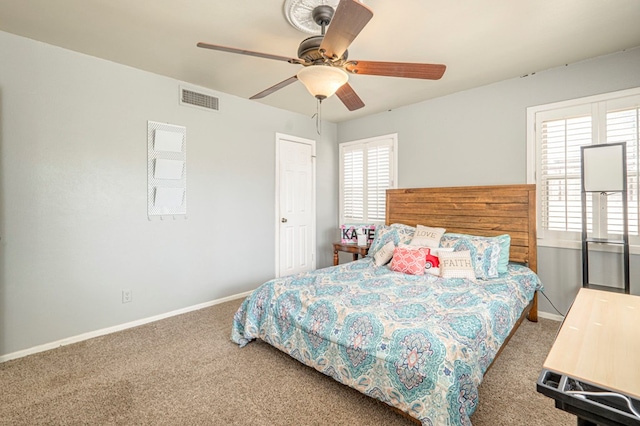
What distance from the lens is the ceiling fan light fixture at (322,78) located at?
193 cm

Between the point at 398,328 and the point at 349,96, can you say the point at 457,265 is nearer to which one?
the point at 398,328

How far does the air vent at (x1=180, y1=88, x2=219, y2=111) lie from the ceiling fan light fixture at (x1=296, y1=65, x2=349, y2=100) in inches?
80.5

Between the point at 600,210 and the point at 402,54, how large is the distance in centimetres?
237

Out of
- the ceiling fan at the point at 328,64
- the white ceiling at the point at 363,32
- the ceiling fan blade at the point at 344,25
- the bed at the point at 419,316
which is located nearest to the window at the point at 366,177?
the bed at the point at 419,316

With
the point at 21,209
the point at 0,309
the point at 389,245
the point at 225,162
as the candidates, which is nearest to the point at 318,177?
the point at 225,162

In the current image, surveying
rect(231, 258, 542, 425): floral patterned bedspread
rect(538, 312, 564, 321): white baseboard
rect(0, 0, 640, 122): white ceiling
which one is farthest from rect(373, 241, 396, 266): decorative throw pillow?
rect(0, 0, 640, 122): white ceiling

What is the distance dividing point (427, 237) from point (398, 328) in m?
1.83

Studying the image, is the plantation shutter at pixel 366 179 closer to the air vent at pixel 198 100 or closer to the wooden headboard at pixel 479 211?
the wooden headboard at pixel 479 211

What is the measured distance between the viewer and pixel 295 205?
15.3ft

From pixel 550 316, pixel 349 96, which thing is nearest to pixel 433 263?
pixel 550 316

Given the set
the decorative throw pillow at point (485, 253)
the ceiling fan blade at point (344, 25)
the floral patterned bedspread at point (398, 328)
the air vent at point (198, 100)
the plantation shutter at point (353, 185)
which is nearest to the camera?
the ceiling fan blade at point (344, 25)

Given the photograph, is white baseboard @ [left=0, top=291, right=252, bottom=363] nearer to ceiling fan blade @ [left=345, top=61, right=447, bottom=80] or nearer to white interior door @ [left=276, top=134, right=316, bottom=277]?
white interior door @ [left=276, top=134, right=316, bottom=277]

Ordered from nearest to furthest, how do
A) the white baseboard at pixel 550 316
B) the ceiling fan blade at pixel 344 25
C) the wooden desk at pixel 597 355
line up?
1. the wooden desk at pixel 597 355
2. the ceiling fan blade at pixel 344 25
3. the white baseboard at pixel 550 316

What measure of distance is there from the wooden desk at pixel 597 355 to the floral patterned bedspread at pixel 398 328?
602 mm
